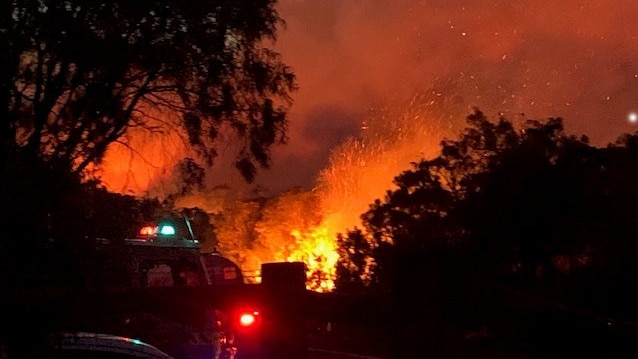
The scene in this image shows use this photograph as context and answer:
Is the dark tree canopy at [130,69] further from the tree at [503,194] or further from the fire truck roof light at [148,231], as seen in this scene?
the tree at [503,194]

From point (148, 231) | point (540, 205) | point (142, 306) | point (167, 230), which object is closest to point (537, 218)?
point (540, 205)

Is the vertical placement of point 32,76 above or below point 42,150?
above

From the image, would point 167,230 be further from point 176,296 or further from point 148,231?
point 176,296

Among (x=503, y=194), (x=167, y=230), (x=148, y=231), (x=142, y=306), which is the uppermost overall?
(x=503, y=194)

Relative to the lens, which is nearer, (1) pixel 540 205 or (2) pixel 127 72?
(2) pixel 127 72

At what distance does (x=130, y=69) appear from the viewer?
9.36 metres

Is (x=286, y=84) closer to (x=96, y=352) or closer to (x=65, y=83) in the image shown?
(x=65, y=83)

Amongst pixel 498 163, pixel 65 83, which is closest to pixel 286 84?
pixel 65 83

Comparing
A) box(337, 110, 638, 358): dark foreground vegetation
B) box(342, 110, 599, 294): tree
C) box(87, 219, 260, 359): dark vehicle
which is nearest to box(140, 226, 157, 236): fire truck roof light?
box(87, 219, 260, 359): dark vehicle

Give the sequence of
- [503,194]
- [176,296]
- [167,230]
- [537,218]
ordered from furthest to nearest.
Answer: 1. [503,194]
2. [537,218]
3. [167,230]
4. [176,296]

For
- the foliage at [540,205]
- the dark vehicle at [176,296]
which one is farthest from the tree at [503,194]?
the dark vehicle at [176,296]

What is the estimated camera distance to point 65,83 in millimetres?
9023

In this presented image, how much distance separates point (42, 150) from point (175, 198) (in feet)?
13.3

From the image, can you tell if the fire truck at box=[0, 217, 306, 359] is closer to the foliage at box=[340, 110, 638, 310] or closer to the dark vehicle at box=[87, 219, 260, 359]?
the dark vehicle at box=[87, 219, 260, 359]
